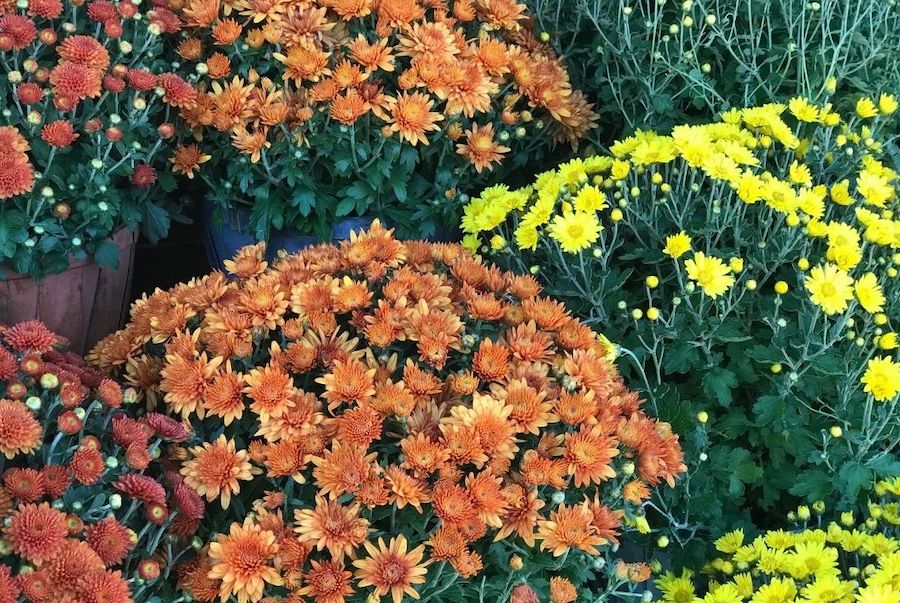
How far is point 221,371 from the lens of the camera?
1.45 metres

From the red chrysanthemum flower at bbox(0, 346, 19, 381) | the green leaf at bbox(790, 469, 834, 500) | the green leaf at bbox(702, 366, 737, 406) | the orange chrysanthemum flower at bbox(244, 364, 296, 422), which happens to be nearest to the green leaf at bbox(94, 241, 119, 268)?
the red chrysanthemum flower at bbox(0, 346, 19, 381)

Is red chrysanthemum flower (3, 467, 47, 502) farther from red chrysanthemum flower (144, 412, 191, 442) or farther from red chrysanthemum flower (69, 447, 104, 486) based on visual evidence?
red chrysanthemum flower (144, 412, 191, 442)

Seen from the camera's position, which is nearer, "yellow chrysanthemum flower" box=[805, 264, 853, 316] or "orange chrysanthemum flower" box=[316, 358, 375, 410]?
"orange chrysanthemum flower" box=[316, 358, 375, 410]

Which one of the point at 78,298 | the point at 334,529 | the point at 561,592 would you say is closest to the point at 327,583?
the point at 334,529

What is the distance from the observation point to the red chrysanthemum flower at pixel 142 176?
6.67 feet

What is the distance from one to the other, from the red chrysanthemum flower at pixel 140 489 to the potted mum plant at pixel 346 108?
1018 millimetres

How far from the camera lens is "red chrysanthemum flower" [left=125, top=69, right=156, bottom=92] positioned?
1922mm

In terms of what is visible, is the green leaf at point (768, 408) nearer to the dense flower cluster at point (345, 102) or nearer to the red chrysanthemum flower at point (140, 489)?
the dense flower cluster at point (345, 102)

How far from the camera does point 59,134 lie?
1.80 meters

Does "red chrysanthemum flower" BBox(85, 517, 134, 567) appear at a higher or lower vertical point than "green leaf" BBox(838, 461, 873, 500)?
higher

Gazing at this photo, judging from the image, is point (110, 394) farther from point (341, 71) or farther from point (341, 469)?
point (341, 71)

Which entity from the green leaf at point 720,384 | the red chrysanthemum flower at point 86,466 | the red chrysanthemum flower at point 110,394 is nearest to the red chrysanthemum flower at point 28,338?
the red chrysanthemum flower at point 110,394

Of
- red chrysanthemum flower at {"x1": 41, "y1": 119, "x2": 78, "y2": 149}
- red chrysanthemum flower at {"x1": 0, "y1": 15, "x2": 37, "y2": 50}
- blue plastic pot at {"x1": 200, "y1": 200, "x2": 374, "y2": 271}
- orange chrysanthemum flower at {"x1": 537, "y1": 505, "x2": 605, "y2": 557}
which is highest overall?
red chrysanthemum flower at {"x1": 0, "y1": 15, "x2": 37, "y2": 50}

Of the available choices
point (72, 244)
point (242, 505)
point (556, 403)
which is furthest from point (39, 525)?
point (72, 244)
